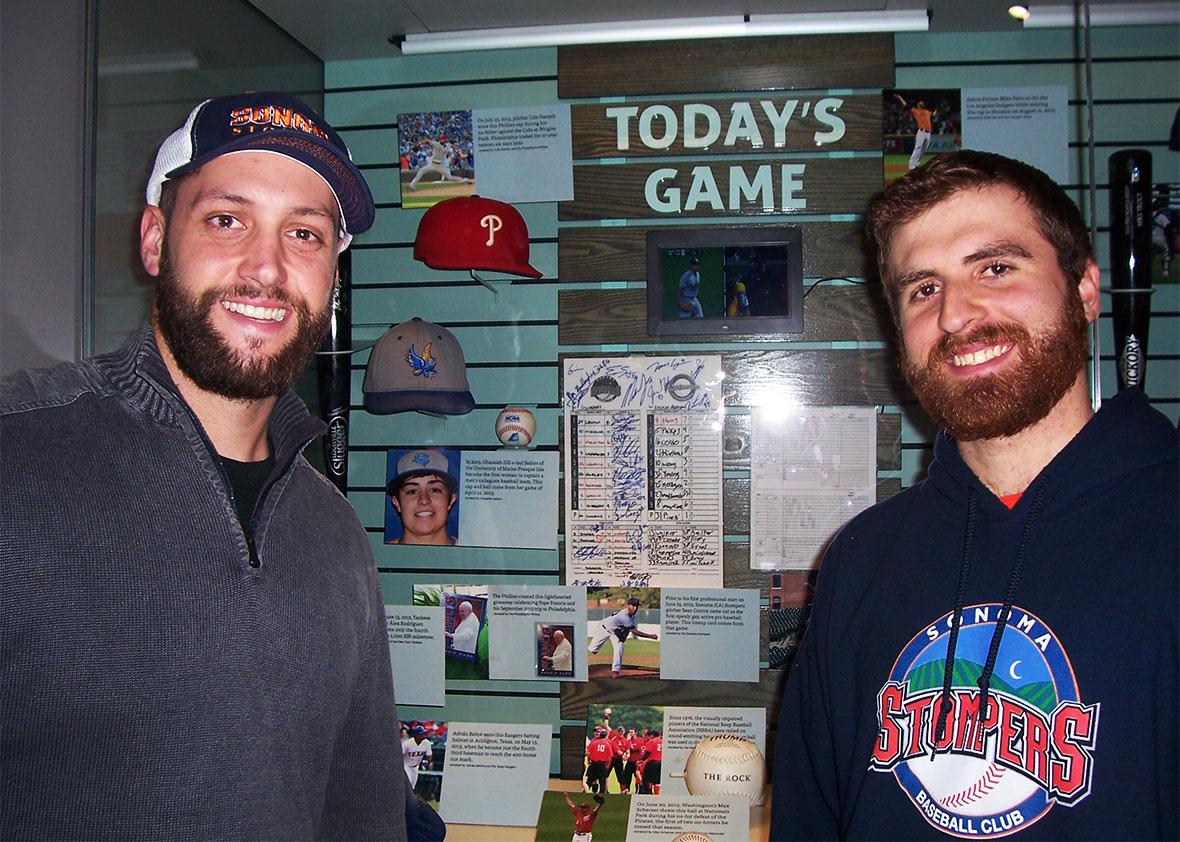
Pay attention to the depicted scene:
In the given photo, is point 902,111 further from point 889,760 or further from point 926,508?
point 889,760

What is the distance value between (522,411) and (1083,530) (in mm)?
1659

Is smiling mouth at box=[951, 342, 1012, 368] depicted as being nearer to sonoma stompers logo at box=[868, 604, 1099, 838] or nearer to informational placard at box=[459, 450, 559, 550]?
sonoma stompers logo at box=[868, 604, 1099, 838]

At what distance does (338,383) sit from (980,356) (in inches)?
74.3

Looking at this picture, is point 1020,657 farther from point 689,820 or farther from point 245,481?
point 689,820

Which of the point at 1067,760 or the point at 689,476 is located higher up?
the point at 689,476

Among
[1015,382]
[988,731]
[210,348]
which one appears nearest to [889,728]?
[988,731]

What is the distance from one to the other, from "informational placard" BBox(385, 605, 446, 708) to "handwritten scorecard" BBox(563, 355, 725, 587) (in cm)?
45

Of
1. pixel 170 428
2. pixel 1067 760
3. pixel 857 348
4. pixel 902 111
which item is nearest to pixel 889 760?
pixel 1067 760

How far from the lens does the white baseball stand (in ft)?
7.35

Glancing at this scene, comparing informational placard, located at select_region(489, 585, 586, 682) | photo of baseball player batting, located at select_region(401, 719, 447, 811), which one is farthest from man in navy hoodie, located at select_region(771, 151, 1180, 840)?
photo of baseball player batting, located at select_region(401, 719, 447, 811)

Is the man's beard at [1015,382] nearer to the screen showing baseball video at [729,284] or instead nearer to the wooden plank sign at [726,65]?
the screen showing baseball video at [729,284]

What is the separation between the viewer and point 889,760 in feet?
4.09

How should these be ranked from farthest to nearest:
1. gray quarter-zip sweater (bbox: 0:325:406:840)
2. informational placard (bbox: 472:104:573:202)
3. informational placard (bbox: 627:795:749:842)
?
informational placard (bbox: 472:104:573:202) → informational placard (bbox: 627:795:749:842) → gray quarter-zip sweater (bbox: 0:325:406:840)

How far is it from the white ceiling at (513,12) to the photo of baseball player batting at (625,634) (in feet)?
5.51
